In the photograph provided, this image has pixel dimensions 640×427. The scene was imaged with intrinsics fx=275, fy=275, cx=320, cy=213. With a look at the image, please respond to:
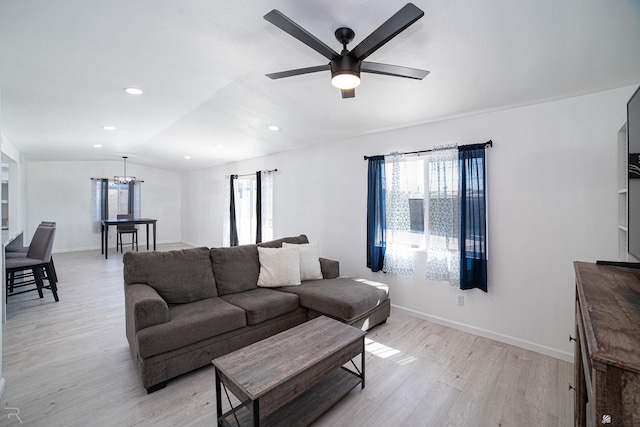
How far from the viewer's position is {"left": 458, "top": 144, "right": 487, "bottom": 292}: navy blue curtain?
113 inches

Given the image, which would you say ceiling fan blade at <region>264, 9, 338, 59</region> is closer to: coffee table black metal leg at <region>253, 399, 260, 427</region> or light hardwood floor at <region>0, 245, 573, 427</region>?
coffee table black metal leg at <region>253, 399, 260, 427</region>

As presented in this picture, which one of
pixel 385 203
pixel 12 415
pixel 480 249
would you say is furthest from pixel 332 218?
pixel 12 415

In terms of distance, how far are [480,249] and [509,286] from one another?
1.46ft

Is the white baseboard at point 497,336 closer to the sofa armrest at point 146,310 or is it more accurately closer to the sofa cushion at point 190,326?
the sofa cushion at point 190,326

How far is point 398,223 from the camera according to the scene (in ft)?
11.6

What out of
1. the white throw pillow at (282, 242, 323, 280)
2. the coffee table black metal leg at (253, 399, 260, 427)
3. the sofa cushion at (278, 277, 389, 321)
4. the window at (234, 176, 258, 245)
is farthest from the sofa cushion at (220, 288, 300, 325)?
the window at (234, 176, 258, 245)

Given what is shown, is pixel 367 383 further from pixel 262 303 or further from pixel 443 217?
pixel 443 217

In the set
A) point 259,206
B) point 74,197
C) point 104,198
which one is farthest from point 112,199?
point 259,206

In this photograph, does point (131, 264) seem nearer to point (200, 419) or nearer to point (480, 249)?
point (200, 419)

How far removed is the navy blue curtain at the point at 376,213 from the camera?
12.0 ft

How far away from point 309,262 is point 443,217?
1660 millimetres

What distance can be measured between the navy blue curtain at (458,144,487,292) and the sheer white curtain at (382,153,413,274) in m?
0.66

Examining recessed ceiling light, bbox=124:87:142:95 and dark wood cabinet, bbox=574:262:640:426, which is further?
recessed ceiling light, bbox=124:87:142:95

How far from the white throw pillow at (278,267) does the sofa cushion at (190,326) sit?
61cm
